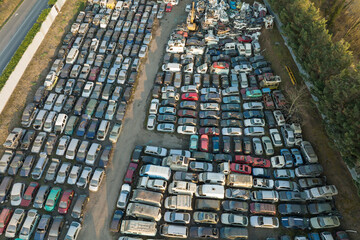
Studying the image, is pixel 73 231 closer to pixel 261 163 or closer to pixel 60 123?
pixel 60 123

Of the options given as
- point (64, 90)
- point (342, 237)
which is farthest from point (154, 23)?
point (342, 237)

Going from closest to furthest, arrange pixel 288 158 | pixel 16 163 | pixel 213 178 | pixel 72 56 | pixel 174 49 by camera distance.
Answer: pixel 213 178, pixel 16 163, pixel 288 158, pixel 72 56, pixel 174 49

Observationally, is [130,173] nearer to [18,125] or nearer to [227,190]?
[227,190]

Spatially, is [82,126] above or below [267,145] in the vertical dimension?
below

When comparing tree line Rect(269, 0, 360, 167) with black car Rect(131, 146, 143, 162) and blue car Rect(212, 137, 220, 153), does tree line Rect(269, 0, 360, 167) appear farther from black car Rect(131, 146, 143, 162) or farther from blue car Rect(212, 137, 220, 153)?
black car Rect(131, 146, 143, 162)

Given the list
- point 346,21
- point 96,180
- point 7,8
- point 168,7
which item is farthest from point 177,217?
point 7,8

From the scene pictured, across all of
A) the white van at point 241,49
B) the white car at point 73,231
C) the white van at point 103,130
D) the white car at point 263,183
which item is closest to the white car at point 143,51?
the white van at point 103,130
